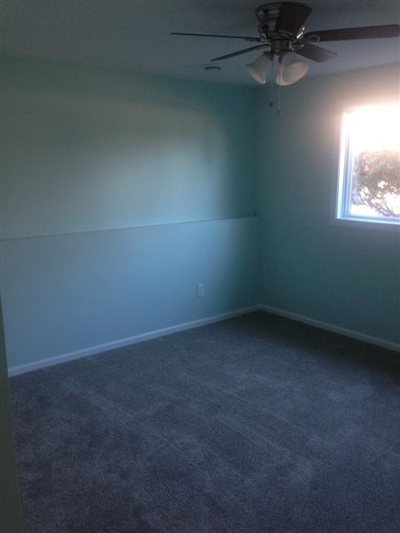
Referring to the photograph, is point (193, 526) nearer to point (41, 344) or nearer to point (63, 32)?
point (41, 344)

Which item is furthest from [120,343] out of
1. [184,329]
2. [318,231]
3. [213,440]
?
[318,231]

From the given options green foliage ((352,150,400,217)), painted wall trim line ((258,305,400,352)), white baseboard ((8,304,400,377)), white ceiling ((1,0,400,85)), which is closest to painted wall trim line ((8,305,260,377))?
white baseboard ((8,304,400,377))

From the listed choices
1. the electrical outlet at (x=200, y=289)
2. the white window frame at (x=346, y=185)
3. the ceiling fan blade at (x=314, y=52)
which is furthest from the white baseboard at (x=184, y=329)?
the ceiling fan blade at (x=314, y=52)

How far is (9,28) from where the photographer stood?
265 centimetres

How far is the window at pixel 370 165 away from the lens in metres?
3.91

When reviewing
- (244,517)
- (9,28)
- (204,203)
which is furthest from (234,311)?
(9,28)

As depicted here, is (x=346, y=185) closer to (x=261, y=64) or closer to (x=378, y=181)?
(x=378, y=181)

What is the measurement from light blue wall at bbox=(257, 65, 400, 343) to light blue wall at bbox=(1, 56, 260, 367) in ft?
0.88

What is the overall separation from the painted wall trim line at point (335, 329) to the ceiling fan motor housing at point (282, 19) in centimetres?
274

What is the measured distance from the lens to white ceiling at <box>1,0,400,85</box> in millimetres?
2318

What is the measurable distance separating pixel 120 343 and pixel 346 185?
249 centimetres

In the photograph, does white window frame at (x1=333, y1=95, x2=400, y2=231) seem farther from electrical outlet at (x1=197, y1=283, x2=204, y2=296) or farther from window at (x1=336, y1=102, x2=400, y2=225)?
electrical outlet at (x1=197, y1=283, x2=204, y2=296)

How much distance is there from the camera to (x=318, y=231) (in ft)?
14.7

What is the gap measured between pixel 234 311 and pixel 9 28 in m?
3.29
